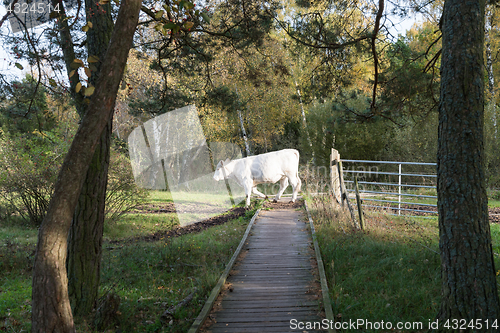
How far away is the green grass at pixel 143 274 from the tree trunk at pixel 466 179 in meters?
3.12

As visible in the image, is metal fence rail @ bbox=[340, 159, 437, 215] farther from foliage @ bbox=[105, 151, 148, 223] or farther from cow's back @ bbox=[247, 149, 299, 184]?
foliage @ bbox=[105, 151, 148, 223]

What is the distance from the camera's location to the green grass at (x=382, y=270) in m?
4.32

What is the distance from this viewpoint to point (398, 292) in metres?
4.74

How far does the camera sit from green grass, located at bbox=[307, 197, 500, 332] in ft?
14.2

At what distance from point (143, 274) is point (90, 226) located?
7.46 feet

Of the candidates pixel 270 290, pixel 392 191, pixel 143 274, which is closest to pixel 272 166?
pixel 392 191

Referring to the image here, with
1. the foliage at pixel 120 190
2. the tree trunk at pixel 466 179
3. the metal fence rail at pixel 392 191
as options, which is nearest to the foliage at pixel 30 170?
the foliage at pixel 120 190

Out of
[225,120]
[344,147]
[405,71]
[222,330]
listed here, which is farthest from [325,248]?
[225,120]

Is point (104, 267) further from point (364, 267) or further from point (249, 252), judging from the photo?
point (364, 267)

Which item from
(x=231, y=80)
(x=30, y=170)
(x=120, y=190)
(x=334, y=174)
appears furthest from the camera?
(x=231, y=80)

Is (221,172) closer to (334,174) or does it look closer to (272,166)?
(272,166)

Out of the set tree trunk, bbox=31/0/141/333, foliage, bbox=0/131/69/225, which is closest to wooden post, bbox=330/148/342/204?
foliage, bbox=0/131/69/225

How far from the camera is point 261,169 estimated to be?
12.9 m

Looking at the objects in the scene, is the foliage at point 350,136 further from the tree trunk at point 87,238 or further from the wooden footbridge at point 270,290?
the tree trunk at point 87,238
